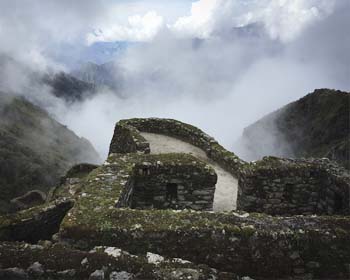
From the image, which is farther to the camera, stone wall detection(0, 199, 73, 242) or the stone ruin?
stone wall detection(0, 199, 73, 242)

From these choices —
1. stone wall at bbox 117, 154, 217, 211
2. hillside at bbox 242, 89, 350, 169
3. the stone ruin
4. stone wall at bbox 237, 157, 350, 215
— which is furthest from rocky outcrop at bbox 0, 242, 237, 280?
hillside at bbox 242, 89, 350, 169

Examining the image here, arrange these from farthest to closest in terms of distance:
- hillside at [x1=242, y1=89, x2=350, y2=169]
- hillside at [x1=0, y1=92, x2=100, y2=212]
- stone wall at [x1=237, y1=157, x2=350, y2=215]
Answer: hillside at [x1=0, y1=92, x2=100, y2=212] → hillside at [x1=242, y1=89, x2=350, y2=169] → stone wall at [x1=237, y1=157, x2=350, y2=215]

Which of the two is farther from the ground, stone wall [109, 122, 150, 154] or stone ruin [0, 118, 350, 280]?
stone wall [109, 122, 150, 154]

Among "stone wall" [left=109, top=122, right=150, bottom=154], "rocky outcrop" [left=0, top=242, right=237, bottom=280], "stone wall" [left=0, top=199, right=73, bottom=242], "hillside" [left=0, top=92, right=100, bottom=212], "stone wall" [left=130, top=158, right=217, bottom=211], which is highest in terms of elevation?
"hillside" [left=0, top=92, right=100, bottom=212]

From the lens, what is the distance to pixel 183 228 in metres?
8.77

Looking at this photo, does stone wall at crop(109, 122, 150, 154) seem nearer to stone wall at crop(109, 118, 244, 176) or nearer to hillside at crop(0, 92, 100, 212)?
stone wall at crop(109, 118, 244, 176)

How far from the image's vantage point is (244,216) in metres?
9.47

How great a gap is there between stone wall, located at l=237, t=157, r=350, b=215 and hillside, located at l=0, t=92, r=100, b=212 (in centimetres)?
5302

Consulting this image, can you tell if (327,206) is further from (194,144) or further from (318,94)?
(318,94)

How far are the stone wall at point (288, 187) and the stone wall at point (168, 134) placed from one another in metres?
3.73

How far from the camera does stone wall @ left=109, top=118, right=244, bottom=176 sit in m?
20.1

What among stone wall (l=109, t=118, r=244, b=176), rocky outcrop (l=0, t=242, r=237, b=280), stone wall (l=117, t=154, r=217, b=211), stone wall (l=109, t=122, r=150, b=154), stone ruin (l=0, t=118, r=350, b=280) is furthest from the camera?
stone wall (l=109, t=122, r=150, b=154)

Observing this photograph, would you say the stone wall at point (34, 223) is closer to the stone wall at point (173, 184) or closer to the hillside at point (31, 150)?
the stone wall at point (173, 184)

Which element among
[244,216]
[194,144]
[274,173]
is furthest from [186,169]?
[194,144]
